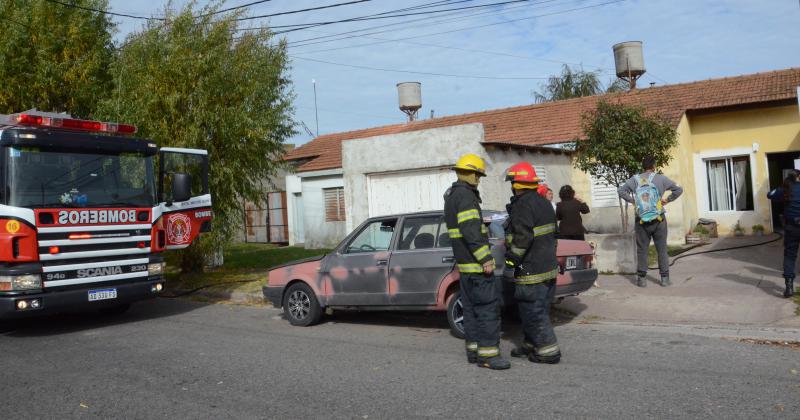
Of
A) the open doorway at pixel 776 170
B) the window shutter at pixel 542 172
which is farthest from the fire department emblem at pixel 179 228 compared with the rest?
the open doorway at pixel 776 170

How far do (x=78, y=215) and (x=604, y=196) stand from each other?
13090 mm

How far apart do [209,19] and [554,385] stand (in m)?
10.6

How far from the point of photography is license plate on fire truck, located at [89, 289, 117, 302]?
8734 millimetres

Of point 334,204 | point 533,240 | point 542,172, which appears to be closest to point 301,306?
point 533,240

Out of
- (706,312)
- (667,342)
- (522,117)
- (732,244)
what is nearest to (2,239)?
(667,342)

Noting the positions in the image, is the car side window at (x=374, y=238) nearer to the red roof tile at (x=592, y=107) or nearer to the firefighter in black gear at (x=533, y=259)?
the firefighter in black gear at (x=533, y=259)

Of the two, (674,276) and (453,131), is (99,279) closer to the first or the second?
(453,131)

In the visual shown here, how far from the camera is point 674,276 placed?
10703mm

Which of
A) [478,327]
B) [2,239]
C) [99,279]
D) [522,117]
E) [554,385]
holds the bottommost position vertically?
[554,385]

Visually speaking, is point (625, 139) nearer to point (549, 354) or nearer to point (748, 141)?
point (549, 354)

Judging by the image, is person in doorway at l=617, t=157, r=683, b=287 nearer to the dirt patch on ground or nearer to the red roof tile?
the dirt patch on ground

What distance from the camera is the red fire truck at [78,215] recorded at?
816 centimetres

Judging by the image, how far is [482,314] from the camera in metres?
6.16

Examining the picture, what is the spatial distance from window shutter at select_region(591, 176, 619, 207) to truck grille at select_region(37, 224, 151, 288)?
1197 cm
